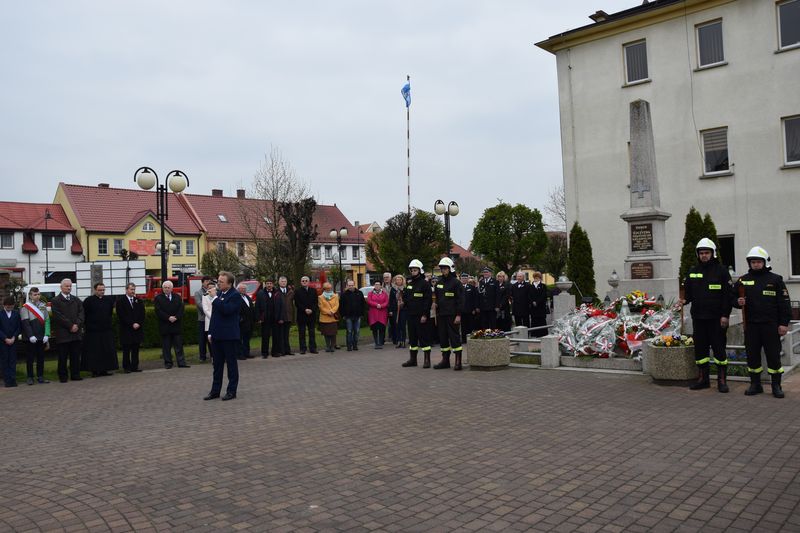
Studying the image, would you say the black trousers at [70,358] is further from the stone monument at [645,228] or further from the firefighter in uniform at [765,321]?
the firefighter in uniform at [765,321]

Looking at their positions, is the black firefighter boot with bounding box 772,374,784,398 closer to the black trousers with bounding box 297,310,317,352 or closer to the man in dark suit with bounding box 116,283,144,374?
the black trousers with bounding box 297,310,317,352

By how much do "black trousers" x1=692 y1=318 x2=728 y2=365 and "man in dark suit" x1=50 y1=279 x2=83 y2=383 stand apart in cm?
1111

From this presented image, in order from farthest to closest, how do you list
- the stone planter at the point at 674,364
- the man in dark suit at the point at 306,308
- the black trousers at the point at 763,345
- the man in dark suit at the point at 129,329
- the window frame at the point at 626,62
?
1. the window frame at the point at 626,62
2. the man in dark suit at the point at 306,308
3. the man in dark suit at the point at 129,329
4. the stone planter at the point at 674,364
5. the black trousers at the point at 763,345

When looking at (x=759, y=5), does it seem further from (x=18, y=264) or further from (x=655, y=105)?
(x=18, y=264)

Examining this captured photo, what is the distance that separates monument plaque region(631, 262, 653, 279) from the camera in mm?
13969

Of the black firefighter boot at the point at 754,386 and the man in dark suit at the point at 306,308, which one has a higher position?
the man in dark suit at the point at 306,308

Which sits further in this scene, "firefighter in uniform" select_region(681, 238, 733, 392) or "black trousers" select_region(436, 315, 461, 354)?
"black trousers" select_region(436, 315, 461, 354)

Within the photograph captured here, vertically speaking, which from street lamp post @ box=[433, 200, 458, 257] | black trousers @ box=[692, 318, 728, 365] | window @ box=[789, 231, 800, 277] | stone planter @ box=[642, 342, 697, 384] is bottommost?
stone planter @ box=[642, 342, 697, 384]

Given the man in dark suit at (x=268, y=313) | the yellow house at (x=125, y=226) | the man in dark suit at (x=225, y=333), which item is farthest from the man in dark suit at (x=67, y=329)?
the yellow house at (x=125, y=226)

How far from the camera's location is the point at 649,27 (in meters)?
25.6

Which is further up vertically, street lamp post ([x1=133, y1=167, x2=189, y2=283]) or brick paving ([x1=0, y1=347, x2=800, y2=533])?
street lamp post ([x1=133, y1=167, x2=189, y2=283])

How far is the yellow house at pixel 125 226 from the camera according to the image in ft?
185

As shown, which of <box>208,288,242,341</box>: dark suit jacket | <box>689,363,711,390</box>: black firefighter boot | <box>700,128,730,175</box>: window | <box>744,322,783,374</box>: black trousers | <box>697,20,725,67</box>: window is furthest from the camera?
<box>697,20,725,67</box>: window

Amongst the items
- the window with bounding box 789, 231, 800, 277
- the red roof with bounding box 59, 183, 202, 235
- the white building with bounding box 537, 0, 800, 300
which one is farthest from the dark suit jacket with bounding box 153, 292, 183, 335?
the red roof with bounding box 59, 183, 202, 235
